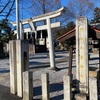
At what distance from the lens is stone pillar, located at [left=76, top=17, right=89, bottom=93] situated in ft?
19.2

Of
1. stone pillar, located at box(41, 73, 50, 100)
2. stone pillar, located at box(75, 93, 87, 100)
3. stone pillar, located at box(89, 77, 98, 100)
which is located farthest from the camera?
stone pillar, located at box(41, 73, 50, 100)

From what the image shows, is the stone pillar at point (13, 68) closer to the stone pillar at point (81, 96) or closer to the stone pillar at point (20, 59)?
the stone pillar at point (20, 59)

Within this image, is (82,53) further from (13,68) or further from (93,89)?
(13,68)

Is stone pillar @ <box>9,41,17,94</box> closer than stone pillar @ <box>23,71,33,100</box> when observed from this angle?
No

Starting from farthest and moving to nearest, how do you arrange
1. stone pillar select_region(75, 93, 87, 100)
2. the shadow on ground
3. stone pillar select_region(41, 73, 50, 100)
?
the shadow on ground, stone pillar select_region(41, 73, 50, 100), stone pillar select_region(75, 93, 87, 100)

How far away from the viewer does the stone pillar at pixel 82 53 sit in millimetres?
5840

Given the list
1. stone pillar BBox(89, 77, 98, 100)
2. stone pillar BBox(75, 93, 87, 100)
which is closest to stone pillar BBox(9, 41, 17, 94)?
stone pillar BBox(75, 93, 87, 100)

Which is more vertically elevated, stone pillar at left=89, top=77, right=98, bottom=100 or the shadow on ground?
stone pillar at left=89, top=77, right=98, bottom=100

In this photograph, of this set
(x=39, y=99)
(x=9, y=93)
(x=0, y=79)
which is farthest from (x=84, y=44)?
(x=0, y=79)

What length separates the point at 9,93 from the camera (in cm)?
702

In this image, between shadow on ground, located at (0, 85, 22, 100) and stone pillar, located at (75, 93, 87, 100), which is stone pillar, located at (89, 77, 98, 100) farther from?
shadow on ground, located at (0, 85, 22, 100)

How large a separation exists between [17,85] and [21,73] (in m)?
0.43

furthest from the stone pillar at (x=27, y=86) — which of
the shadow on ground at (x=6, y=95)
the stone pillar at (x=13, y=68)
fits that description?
the stone pillar at (x=13, y=68)

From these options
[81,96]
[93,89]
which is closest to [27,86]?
[81,96]
